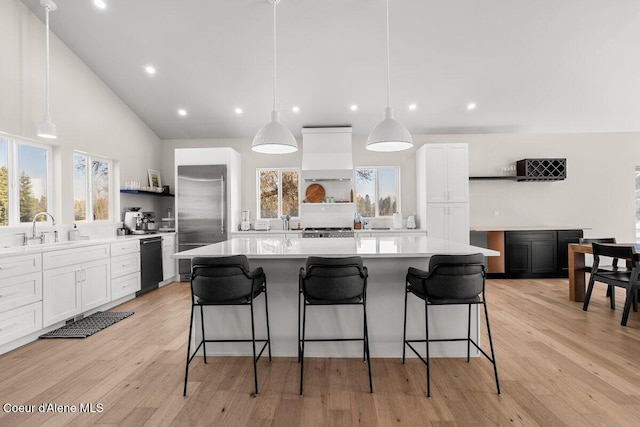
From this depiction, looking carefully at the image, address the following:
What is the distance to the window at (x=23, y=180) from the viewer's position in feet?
12.3

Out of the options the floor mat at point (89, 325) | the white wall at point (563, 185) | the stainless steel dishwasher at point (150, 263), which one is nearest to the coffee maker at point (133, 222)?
the stainless steel dishwasher at point (150, 263)

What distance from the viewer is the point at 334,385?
233 centimetres

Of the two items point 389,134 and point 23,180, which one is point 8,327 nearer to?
point 23,180

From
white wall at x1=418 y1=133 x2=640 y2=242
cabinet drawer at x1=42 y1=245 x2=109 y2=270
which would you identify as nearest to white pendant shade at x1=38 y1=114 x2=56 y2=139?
cabinet drawer at x1=42 y1=245 x2=109 y2=270

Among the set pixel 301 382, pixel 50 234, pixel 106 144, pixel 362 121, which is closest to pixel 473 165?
pixel 362 121

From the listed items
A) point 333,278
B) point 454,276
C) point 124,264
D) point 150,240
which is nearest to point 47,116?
point 124,264

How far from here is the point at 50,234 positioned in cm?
409

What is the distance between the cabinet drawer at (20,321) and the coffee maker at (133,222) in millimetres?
2207

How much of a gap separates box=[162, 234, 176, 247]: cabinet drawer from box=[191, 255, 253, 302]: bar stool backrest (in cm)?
362

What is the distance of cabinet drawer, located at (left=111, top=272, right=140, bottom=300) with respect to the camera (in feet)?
14.1

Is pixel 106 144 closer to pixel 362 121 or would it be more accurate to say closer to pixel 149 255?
pixel 149 255

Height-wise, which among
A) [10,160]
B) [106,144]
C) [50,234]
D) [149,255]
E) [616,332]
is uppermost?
[106,144]

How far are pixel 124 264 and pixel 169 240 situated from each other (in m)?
1.16

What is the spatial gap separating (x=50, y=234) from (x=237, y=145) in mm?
3390
